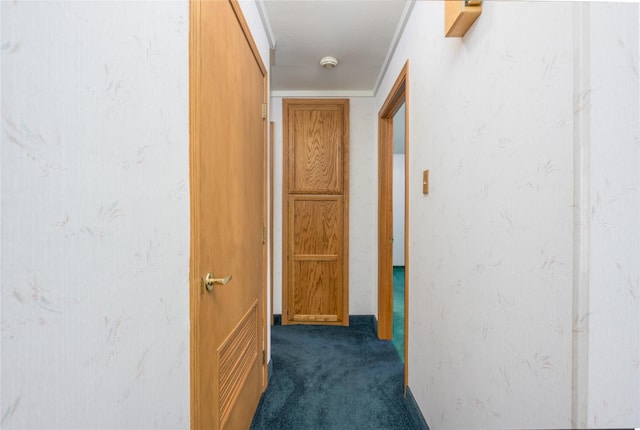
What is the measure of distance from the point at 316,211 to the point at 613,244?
8.36ft

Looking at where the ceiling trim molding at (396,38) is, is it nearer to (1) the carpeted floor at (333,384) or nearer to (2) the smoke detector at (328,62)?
(2) the smoke detector at (328,62)

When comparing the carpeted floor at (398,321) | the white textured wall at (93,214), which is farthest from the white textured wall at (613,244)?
the carpeted floor at (398,321)

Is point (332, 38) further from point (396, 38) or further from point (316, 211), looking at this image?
point (316, 211)

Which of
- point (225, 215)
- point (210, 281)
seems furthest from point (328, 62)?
point (210, 281)

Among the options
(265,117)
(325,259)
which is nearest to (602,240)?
(265,117)

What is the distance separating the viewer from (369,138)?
3.11 m

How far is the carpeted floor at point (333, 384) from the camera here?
65.2 inches

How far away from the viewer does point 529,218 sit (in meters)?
0.75

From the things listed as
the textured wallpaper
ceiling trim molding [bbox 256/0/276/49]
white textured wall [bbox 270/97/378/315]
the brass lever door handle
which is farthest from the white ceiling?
the brass lever door handle

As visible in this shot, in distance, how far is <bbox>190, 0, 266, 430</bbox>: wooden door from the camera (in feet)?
2.94

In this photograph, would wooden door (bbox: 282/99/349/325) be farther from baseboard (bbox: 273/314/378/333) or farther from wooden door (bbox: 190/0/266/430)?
wooden door (bbox: 190/0/266/430)

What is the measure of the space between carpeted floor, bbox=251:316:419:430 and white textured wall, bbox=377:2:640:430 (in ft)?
1.73

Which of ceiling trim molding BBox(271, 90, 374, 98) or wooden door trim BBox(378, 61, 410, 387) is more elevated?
ceiling trim molding BBox(271, 90, 374, 98)

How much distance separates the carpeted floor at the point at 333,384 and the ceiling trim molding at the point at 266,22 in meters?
2.30
